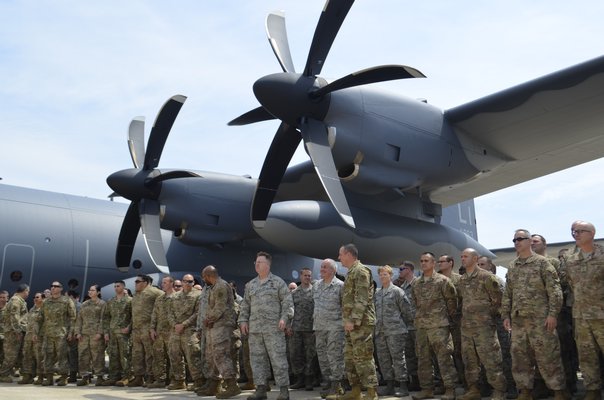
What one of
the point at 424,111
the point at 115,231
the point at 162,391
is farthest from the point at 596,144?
the point at 115,231

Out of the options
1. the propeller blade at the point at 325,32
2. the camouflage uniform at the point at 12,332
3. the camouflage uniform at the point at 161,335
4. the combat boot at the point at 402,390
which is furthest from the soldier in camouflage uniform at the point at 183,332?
the propeller blade at the point at 325,32

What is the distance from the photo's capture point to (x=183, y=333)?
7.68 metres

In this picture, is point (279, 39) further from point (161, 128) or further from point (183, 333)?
point (183, 333)

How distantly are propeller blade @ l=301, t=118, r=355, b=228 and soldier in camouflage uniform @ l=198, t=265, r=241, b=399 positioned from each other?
2.00m

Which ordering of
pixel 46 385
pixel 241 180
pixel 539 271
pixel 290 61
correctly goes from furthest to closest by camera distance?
1. pixel 241 180
2. pixel 290 61
3. pixel 46 385
4. pixel 539 271

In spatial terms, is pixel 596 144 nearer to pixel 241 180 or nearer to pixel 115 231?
pixel 241 180

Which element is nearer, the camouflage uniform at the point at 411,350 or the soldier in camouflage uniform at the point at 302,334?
the camouflage uniform at the point at 411,350

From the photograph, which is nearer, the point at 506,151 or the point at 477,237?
the point at 506,151

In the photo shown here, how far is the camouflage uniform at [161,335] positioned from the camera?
8047mm

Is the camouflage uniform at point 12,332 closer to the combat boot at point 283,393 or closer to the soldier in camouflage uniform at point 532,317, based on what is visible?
the combat boot at point 283,393

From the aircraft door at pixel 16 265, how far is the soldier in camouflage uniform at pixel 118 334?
3.44 meters

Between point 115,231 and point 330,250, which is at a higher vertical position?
point 115,231

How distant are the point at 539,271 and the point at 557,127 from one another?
4724mm

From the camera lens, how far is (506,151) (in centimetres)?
1024
